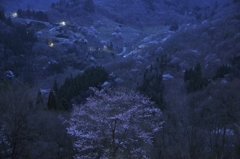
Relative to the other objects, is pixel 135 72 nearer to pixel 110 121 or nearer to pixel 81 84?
pixel 81 84

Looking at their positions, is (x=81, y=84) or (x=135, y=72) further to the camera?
(x=135, y=72)

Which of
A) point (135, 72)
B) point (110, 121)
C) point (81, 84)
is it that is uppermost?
point (110, 121)

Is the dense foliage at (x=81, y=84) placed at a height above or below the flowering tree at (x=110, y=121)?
below

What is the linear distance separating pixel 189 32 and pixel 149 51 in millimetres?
14686

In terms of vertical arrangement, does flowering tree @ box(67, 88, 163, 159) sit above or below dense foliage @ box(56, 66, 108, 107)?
above

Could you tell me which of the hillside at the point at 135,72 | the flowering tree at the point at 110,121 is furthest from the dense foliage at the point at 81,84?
the flowering tree at the point at 110,121

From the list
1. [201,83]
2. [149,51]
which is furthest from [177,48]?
[201,83]

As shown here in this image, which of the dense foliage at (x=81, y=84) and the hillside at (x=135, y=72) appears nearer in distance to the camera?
the hillside at (x=135, y=72)

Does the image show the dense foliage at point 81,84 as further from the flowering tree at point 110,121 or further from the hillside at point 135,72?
the flowering tree at point 110,121

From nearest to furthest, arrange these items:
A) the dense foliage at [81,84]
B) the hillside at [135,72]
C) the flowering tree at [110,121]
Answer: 1. the flowering tree at [110,121]
2. the hillside at [135,72]
3. the dense foliage at [81,84]

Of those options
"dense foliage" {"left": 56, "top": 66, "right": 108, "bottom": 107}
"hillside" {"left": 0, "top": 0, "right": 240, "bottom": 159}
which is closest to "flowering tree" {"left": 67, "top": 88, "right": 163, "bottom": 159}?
"hillside" {"left": 0, "top": 0, "right": 240, "bottom": 159}

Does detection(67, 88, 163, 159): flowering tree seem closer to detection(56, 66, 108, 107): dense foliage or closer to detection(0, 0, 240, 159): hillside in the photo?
detection(0, 0, 240, 159): hillside

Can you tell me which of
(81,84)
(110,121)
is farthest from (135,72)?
(110,121)

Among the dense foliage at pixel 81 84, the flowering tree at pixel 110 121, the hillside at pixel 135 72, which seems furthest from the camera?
the dense foliage at pixel 81 84
